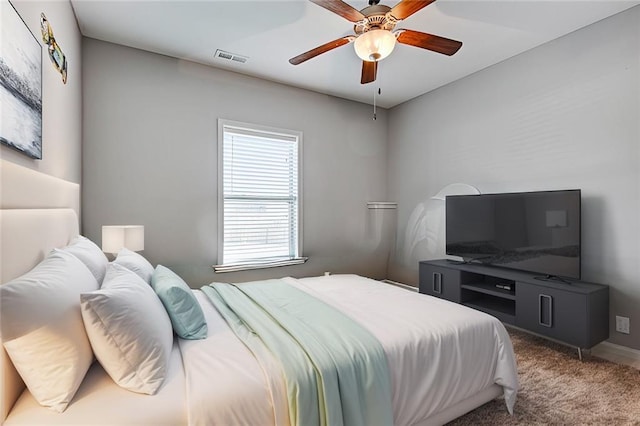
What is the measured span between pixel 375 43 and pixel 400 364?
187 centimetres

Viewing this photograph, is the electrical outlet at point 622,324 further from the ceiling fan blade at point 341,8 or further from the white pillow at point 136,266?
the white pillow at point 136,266

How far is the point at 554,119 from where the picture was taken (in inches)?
119

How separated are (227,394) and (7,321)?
0.70 m

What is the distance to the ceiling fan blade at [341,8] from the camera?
5.97 feet

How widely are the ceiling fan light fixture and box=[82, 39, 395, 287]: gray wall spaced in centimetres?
202

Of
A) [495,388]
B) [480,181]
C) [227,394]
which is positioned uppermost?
[480,181]

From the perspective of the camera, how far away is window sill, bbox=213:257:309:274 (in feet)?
11.8

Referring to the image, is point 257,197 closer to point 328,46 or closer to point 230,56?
point 230,56

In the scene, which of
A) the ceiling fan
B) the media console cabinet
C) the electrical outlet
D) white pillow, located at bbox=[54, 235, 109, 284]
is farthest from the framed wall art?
the electrical outlet

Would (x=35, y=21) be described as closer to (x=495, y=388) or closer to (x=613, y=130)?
(x=495, y=388)

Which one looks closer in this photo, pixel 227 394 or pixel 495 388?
pixel 227 394

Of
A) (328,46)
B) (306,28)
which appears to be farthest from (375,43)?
(306,28)

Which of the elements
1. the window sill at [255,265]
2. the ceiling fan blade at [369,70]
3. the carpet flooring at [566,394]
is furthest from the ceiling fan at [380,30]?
the window sill at [255,265]

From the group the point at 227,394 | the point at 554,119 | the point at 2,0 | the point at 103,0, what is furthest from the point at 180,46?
the point at 554,119
